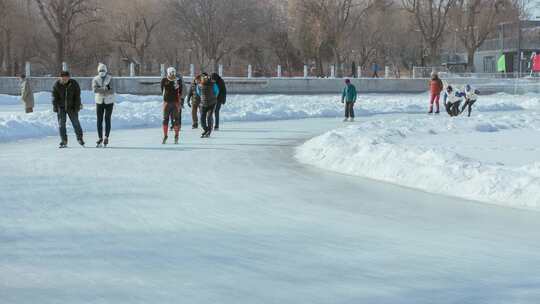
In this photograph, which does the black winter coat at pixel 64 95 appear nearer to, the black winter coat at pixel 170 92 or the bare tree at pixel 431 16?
the black winter coat at pixel 170 92

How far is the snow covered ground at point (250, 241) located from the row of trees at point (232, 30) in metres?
45.5

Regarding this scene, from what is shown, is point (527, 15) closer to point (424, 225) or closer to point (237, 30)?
point (237, 30)

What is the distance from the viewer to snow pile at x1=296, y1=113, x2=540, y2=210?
7887 millimetres

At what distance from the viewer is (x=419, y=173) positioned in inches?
359

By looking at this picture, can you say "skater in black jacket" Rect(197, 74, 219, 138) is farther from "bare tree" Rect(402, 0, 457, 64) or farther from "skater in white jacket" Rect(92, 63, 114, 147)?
"bare tree" Rect(402, 0, 457, 64)

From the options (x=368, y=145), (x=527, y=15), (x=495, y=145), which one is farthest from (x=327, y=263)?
(x=527, y=15)

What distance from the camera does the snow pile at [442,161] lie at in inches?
311

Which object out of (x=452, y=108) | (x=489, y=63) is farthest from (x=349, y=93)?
(x=489, y=63)

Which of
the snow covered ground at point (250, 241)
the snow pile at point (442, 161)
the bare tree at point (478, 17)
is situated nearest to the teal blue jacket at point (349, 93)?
the snow pile at point (442, 161)

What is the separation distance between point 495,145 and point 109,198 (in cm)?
788

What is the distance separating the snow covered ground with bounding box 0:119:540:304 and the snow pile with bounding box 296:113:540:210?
390 mm

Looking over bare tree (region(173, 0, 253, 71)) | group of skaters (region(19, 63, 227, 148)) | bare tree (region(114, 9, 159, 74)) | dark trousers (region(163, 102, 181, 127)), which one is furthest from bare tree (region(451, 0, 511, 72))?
dark trousers (region(163, 102, 181, 127))

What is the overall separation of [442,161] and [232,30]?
5541cm

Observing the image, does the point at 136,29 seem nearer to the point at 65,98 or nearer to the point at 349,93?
the point at 349,93
